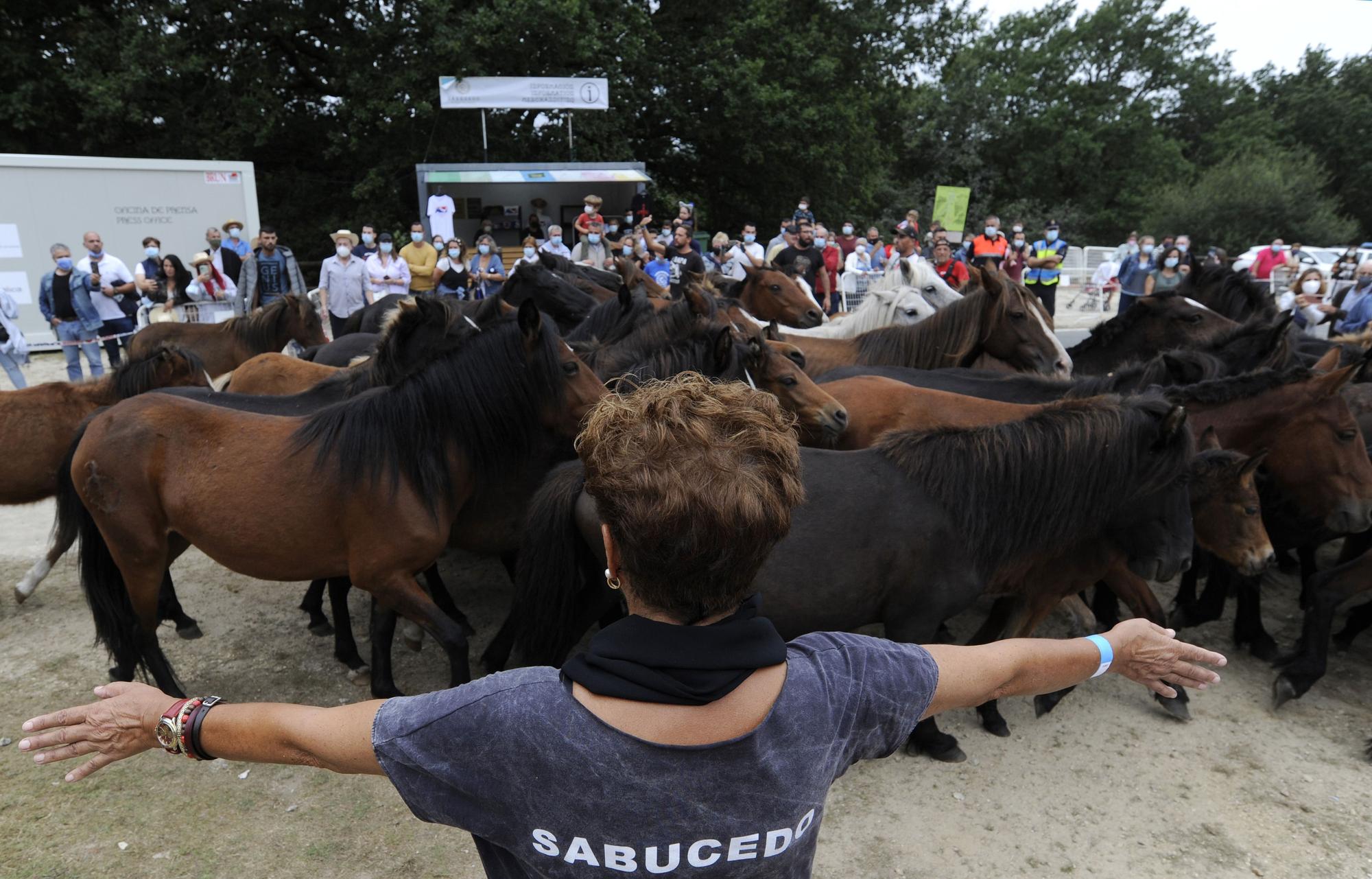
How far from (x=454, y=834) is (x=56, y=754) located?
2.37 meters

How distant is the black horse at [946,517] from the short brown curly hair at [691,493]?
2298mm

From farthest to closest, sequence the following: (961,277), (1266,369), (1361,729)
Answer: (961,277), (1266,369), (1361,729)

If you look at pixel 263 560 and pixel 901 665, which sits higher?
pixel 901 665

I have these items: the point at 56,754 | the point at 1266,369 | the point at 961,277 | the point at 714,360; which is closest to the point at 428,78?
the point at 961,277

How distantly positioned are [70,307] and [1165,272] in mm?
17530

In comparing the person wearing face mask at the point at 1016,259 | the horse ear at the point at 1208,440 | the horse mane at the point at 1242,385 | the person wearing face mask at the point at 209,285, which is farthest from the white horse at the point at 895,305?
the person wearing face mask at the point at 209,285

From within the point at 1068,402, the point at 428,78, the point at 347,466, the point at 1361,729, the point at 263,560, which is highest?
the point at 428,78

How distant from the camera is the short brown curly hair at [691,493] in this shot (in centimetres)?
115

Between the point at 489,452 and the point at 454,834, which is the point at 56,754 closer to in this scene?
the point at 454,834

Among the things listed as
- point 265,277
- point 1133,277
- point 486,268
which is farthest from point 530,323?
point 1133,277

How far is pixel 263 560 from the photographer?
4078mm

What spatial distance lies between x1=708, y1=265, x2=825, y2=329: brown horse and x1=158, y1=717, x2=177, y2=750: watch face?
337 inches

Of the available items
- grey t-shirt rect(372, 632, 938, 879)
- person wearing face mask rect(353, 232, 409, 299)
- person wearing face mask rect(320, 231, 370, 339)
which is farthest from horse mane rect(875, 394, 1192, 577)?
person wearing face mask rect(353, 232, 409, 299)

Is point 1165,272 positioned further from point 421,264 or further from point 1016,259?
point 421,264
